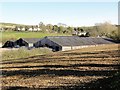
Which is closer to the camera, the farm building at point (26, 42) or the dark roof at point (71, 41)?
the dark roof at point (71, 41)

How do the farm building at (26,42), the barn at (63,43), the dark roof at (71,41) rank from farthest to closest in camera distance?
the farm building at (26,42), the dark roof at (71,41), the barn at (63,43)

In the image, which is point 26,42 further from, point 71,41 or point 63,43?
point 63,43

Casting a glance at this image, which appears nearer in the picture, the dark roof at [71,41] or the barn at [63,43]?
the barn at [63,43]

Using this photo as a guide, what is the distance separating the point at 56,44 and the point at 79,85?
52.0 meters

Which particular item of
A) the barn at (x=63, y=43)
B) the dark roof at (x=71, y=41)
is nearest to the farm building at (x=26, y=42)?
the barn at (x=63, y=43)

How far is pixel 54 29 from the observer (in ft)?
455

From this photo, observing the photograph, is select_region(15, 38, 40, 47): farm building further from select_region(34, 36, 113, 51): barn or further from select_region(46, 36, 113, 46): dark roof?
select_region(46, 36, 113, 46): dark roof

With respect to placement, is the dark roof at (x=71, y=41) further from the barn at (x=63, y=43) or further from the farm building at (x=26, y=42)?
the farm building at (x=26, y=42)

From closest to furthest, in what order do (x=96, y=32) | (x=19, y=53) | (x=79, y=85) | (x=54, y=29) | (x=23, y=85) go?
(x=79, y=85)
(x=23, y=85)
(x=19, y=53)
(x=96, y=32)
(x=54, y=29)

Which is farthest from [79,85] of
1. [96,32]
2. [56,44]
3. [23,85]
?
[96,32]

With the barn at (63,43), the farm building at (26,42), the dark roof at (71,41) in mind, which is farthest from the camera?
the farm building at (26,42)

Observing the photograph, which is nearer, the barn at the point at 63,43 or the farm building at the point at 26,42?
the barn at the point at 63,43

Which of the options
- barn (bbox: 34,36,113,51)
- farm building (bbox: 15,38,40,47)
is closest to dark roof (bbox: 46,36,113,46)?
barn (bbox: 34,36,113,51)

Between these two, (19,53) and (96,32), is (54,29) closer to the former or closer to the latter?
(96,32)
